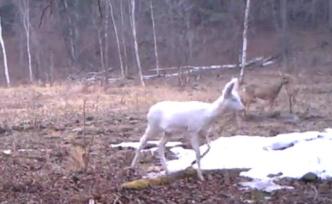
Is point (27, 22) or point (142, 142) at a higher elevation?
point (142, 142)

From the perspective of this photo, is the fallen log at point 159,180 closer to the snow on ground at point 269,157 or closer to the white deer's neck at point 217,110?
the snow on ground at point 269,157

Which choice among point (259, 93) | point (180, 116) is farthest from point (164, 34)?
point (180, 116)

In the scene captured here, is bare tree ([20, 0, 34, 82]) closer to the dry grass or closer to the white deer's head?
the dry grass

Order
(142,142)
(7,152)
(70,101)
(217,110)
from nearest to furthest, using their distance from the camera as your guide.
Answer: (217,110) → (142,142) → (7,152) → (70,101)

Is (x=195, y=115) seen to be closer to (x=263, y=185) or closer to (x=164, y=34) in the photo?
(x=263, y=185)

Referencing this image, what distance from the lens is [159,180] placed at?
28.5 feet

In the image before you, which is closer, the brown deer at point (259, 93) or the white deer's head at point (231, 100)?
the white deer's head at point (231, 100)

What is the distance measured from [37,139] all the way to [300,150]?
17.2ft

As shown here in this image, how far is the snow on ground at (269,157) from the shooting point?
30.2 ft

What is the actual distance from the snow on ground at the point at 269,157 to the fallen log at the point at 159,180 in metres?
0.46

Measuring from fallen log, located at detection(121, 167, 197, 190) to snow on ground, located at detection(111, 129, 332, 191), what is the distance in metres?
0.46

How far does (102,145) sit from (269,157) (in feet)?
10.7

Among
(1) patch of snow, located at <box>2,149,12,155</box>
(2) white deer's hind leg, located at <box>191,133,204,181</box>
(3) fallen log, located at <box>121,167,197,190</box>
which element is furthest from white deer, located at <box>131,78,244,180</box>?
(1) patch of snow, located at <box>2,149,12,155</box>

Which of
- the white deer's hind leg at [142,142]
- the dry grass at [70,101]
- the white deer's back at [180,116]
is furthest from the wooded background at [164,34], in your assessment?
the white deer's back at [180,116]
